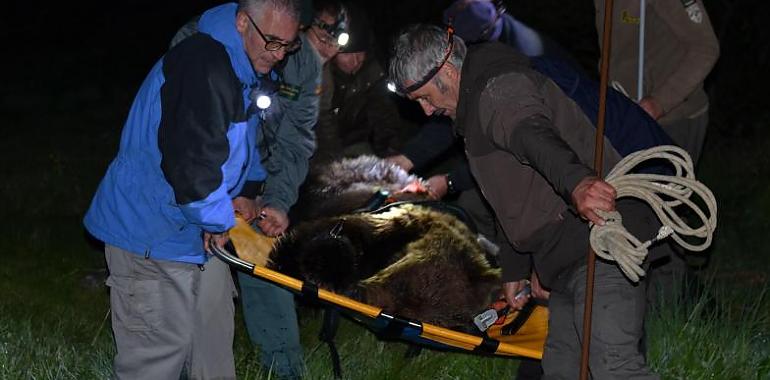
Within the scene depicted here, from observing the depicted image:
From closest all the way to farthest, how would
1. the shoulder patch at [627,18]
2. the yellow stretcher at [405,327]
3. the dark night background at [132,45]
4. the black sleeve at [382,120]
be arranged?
1. the yellow stretcher at [405,327]
2. the shoulder patch at [627,18]
3. the black sleeve at [382,120]
4. the dark night background at [132,45]

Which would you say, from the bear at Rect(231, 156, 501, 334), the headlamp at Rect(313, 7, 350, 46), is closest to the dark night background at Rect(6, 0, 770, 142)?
→ the headlamp at Rect(313, 7, 350, 46)

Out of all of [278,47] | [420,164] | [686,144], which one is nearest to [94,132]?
[420,164]

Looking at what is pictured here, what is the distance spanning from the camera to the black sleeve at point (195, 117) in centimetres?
395

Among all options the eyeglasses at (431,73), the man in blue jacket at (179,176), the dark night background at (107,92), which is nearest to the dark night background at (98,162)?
the dark night background at (107,92)

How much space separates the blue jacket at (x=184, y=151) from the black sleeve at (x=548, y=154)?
99 centimetres

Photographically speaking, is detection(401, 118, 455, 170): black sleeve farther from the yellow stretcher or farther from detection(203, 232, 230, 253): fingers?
detection(203, 232, 230, 253): fingers

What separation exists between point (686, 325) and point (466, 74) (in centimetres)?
189

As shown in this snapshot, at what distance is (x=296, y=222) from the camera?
536 cm

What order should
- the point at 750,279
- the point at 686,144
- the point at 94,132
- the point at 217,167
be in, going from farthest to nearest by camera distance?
the point at 94,132
the point at 750,279
the point at 686,144
the point at 217,167

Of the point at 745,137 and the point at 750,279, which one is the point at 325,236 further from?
the point at 745,137

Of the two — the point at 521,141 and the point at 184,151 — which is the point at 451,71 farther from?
the point at 184,151

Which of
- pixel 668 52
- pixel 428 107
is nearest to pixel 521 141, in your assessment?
pixel 428 107

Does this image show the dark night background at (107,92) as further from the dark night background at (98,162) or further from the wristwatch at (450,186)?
the wristwatch at (450,186)

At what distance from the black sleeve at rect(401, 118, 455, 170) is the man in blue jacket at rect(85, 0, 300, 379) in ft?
6.53
